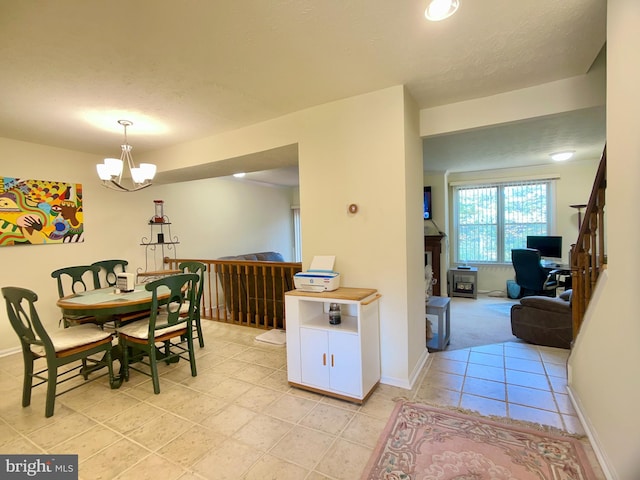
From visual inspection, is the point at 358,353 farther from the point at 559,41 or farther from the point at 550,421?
the point at 559,41

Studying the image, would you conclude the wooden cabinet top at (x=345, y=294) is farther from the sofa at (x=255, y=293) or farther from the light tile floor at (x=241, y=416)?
the sofa at (x=255, y=293)

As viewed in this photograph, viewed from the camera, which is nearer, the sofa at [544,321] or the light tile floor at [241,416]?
the light tile floor at [241,416]

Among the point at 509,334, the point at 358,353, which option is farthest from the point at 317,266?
the point at 509,334

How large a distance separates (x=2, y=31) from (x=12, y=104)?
4.04 ft

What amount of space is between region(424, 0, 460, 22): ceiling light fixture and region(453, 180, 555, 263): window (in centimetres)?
530

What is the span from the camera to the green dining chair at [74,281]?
3.02m

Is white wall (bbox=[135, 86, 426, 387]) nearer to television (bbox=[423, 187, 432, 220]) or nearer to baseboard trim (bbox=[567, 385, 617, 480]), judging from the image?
baseboard trim (bbox=[567, 385, 617, 480])

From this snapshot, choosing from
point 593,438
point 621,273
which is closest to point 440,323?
point 593,438

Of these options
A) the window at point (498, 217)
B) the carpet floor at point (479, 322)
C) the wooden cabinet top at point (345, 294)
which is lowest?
the carpet floor at point (479, 322)

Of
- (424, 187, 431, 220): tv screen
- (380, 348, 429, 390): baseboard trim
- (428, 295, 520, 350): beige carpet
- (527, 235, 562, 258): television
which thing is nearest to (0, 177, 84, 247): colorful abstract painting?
(380, 348, 429, 390): baseboard trim

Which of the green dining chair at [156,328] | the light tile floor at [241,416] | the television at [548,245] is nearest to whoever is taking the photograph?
the light tile floor at [241,416]

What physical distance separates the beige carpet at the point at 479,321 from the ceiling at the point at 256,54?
105 inches

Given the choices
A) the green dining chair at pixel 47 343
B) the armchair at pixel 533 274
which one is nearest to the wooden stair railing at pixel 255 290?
the green dining chair at pixel 47 343

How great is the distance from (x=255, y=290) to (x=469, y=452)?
Result: 10.1 ft
